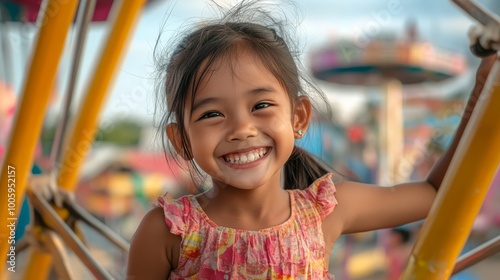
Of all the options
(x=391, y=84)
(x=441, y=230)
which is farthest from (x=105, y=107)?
(x=391, y=84)

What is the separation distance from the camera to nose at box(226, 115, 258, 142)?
0.53 meters

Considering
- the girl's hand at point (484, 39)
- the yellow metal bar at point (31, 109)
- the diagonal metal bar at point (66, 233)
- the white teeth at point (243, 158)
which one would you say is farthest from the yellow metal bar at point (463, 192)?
the yellow metal bar at point (31, 109)

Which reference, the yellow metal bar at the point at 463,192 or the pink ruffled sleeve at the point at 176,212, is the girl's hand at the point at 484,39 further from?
the pink ruffled sleeve at the point at 176,212

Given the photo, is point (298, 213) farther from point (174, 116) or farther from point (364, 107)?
point (364, 107)

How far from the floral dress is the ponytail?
54 millimetres

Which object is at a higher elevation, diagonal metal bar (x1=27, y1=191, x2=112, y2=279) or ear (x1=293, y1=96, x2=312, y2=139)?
ear (x1=293, y1=96, x2=312, y2=139)

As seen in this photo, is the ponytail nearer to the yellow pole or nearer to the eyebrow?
the eyebrow

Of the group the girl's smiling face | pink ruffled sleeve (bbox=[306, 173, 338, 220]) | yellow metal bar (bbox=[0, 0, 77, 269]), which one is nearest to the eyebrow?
the girl's smiling face

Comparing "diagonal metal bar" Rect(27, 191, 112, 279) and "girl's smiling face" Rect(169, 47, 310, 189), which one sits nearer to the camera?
"girl's smiling face" Rect(169, 47, 310, 189)

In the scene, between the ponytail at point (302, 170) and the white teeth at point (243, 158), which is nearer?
the white teeth at point (243, 158)

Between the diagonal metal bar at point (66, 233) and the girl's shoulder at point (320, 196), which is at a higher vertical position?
the girl's shoulder at point (320, 196)

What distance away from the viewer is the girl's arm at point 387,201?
61 cm

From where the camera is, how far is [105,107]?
99 cm

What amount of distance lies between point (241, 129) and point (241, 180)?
0.04m
